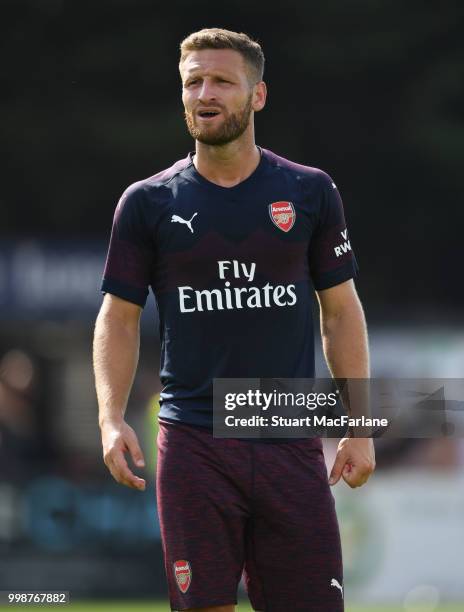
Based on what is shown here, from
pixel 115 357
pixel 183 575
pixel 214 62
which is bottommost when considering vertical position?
pixel 183 575

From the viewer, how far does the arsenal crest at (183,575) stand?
4824 mm

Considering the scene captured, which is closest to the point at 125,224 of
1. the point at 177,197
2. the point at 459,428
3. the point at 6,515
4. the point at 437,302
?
the point at 177,197

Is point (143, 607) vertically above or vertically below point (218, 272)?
below

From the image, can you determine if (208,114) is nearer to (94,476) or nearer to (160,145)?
(94,476)

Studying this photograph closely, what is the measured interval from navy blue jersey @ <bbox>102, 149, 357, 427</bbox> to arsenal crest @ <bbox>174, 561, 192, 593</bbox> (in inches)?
18.2

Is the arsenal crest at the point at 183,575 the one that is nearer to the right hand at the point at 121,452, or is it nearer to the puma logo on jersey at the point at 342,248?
the right hand at the point at 121,452

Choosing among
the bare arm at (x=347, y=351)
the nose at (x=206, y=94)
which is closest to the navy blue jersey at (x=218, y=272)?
the bare arm at (x=347, y=351)

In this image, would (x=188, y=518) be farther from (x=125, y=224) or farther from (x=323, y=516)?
(x=125, y=224)

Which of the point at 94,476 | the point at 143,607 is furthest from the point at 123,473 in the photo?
the point at 94,476

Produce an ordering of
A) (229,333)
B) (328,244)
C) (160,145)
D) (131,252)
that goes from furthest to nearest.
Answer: (160,145) < (328,244) < (131,252) < (229,333)

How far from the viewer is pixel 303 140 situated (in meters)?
14.7

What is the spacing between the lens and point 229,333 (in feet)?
16.2

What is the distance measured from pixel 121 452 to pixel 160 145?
390 inches

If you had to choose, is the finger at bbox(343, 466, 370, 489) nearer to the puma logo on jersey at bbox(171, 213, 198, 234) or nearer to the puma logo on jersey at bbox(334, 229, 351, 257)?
the puma logo on jersey at bbox(334, 229, 351, 257)
